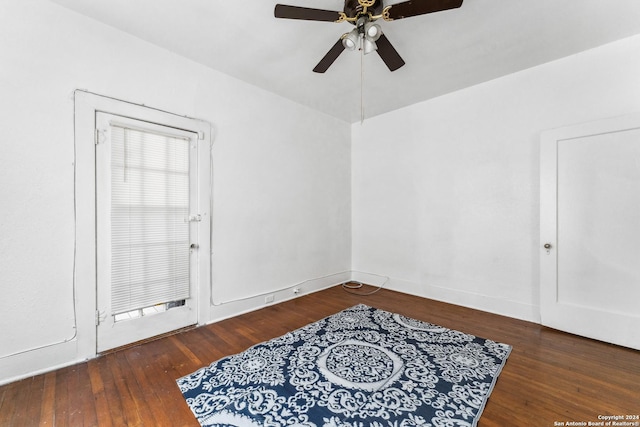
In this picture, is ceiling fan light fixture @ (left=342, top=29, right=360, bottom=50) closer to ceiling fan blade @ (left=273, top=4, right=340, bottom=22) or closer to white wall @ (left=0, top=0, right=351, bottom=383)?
ceiling fan blade @ (left=273, top=4, right=340, bottom=22)

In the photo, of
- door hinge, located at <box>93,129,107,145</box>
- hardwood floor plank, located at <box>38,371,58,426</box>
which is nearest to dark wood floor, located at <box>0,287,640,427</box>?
hardwood floor plank, located at <box>38,371,58,426</box>

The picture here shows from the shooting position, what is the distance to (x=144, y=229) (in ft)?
8.68

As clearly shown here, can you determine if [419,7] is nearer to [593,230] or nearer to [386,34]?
[386,34]

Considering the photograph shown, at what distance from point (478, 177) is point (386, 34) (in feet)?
7.23

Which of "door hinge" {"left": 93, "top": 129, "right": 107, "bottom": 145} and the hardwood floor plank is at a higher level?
"door hinge" {"left": 93, "top": 129, "right": 107, "bottom": 145}

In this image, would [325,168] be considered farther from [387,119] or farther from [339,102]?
[387,119]

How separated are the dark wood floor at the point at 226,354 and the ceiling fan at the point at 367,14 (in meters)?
2.71

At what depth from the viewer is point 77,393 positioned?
188 centimetres

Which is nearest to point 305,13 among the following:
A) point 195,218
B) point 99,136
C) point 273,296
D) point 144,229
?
point 99,136

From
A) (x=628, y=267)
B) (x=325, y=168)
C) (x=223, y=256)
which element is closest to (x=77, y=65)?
(x=223, y=256)

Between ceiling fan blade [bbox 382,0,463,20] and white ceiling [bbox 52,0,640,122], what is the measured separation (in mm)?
506

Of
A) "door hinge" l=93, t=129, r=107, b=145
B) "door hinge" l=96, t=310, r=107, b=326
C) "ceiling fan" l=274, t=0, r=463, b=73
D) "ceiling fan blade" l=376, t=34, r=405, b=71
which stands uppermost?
"ceiling fan" l=274, t=0, r=463, b=73

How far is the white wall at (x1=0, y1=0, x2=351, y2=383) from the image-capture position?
2.03m

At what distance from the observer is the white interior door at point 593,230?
2543 millimetres
